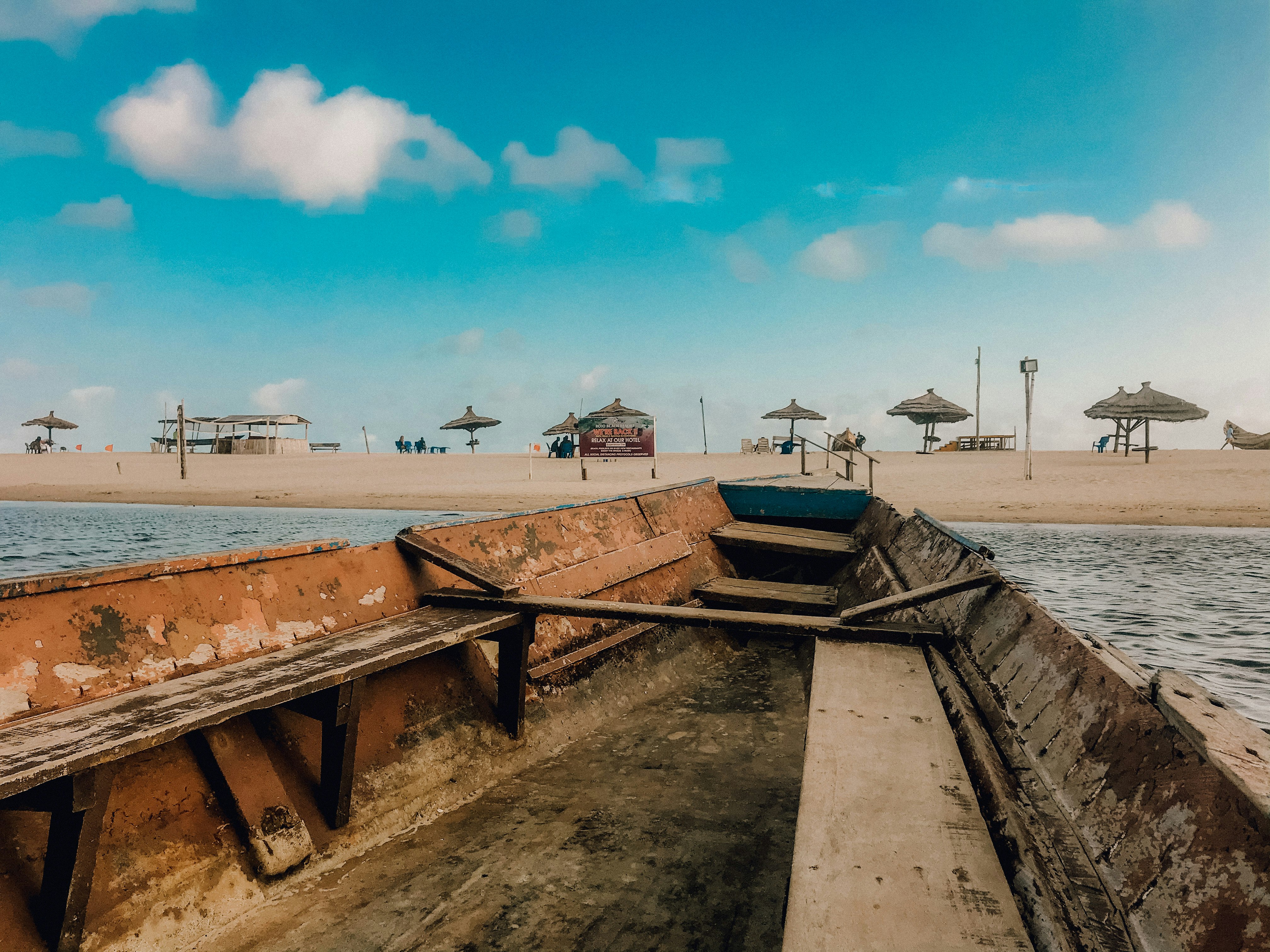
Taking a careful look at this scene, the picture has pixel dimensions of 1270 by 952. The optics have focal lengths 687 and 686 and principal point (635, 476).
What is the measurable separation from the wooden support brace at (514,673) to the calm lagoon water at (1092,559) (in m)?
2.04

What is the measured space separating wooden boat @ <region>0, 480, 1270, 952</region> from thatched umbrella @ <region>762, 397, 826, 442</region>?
120 ft

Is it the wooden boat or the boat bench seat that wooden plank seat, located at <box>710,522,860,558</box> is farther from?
the boat bench seat

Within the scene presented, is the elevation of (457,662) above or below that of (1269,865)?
below

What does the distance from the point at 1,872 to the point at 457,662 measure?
1.62 metres

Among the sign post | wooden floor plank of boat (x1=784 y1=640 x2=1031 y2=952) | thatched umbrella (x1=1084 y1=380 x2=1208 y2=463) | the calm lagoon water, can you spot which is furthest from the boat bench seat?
thatched umbrella (x1=1084 y1=380 x2=1208 y2=463)

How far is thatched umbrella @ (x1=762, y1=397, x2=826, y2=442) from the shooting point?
3938 centimetres

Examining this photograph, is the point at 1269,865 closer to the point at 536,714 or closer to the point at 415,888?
the point at 415,888

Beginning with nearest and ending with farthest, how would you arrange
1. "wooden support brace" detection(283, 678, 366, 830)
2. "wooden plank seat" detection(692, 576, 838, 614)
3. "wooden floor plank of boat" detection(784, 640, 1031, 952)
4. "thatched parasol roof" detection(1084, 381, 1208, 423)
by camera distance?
"wooden floor plank of boat" detection(784, 640, 1031, 952)
"wooden support brace" detection(283, 678, 366, 830)
"wooden plank seat" detection(692, 576, 838, 614)
"thatched parasol roof" detection(1084, 381, 1208, 423)

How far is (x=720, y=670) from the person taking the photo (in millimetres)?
4730

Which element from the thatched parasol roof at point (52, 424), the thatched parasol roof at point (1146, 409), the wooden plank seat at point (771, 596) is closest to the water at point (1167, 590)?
the wooden plank seat at point (771, 596)

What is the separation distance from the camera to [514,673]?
10.1 feet

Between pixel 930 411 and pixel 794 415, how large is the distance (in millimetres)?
7211

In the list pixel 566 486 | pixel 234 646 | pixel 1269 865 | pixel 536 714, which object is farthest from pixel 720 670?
pixel 566 486

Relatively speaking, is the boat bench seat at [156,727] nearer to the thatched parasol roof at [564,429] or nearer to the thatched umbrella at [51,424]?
the thatched parasol roof at [564,429]
